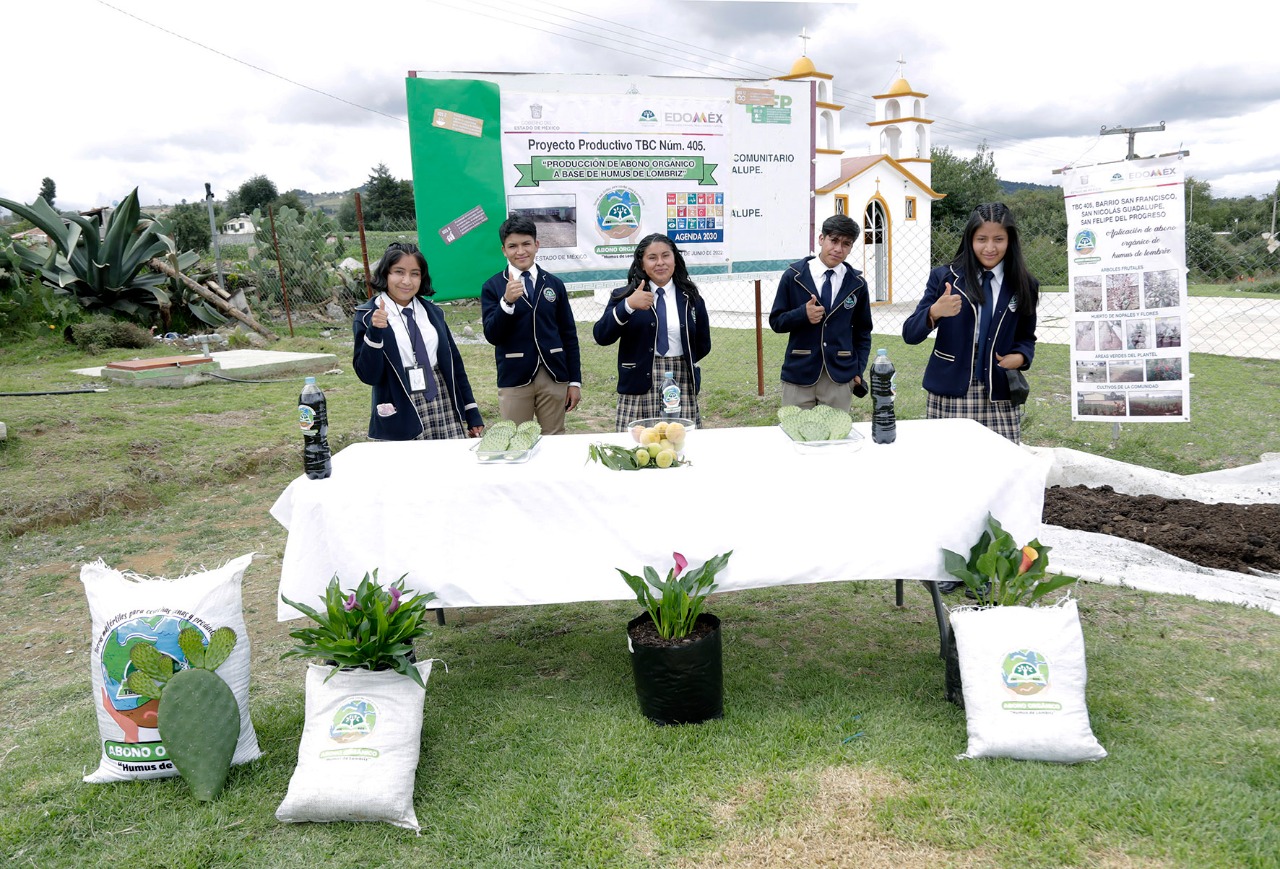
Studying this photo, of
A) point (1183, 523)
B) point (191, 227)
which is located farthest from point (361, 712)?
point (191, 227)

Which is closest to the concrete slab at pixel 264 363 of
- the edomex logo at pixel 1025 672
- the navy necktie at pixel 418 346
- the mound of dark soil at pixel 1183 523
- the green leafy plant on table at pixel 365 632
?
the navy necktie at pixel 418 346

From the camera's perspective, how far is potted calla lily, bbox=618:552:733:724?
2.84 metres

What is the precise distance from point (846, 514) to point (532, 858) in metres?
1.47

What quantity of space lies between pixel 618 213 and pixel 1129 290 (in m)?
3.57

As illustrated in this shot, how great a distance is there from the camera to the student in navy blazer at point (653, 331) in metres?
4.13

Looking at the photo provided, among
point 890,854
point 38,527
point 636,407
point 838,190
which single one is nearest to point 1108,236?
point 636,407

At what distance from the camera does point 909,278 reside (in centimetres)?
2184

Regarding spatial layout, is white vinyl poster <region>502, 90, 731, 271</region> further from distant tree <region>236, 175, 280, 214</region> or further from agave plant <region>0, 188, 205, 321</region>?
distant tree <region>236, 175, 280, 214</region>

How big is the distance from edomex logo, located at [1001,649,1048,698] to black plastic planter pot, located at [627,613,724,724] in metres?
0.92

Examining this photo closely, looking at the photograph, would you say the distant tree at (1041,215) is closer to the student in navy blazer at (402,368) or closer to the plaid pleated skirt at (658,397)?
the plaid pleated skirt at (658,397)

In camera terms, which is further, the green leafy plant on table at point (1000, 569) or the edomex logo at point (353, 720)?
the green leafy plant on table at point (1000, 569)

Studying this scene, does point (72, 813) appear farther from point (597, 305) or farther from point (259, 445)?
point (597, 305)

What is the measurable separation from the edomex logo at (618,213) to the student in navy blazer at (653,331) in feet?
5.63

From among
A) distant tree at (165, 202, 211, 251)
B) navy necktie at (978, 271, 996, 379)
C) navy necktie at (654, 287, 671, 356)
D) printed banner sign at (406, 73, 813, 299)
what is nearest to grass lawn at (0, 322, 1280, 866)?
navy necktie at (978, 271, 996, 379)
